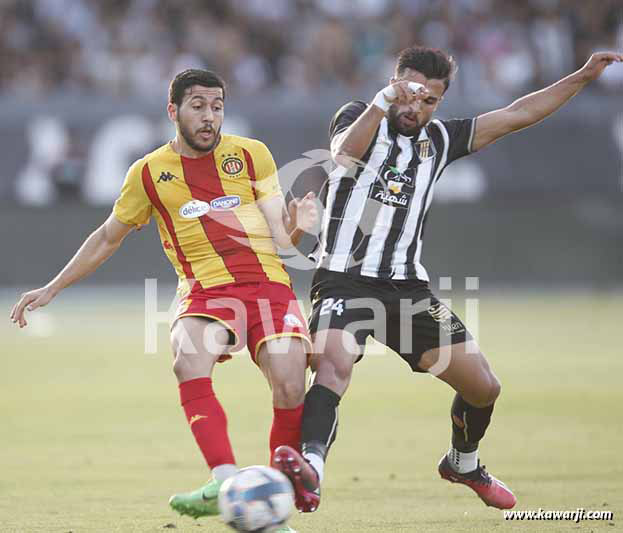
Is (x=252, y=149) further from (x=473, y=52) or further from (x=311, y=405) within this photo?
(x=473, y=52)

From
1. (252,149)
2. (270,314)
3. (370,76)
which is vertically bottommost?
(270,314)

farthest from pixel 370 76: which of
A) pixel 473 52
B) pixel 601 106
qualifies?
pixel 601 106

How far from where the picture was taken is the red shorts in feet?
20.5

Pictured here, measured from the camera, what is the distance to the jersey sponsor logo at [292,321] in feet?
20.6

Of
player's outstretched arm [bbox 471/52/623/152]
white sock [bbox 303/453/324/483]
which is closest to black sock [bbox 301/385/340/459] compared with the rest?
white sock [bbox 303/453/324/483]

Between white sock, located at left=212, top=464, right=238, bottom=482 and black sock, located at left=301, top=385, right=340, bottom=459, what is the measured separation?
432 mm

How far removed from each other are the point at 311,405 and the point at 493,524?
1.14 metres

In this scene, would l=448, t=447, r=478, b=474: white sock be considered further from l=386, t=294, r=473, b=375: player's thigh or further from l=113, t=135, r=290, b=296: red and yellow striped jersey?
l=113, t=135, r=290, b=296: red and yellow striped jersey

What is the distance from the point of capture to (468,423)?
278 inches

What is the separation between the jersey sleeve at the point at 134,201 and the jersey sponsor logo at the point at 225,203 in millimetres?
366

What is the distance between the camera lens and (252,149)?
21.9ft

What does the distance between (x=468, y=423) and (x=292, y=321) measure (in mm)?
1406

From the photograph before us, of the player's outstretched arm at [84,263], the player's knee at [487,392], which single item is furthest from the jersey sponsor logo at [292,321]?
the player's knee at [487,392]

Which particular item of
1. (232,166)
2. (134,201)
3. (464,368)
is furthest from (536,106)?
(134,201)
